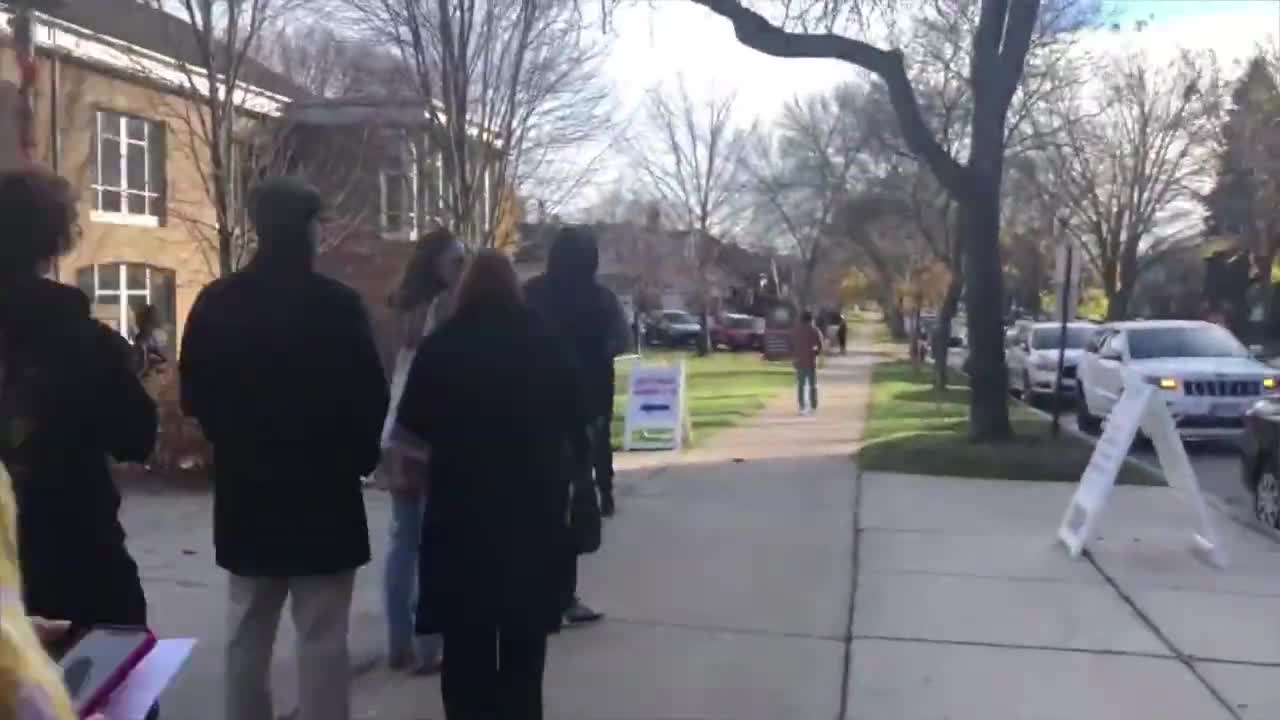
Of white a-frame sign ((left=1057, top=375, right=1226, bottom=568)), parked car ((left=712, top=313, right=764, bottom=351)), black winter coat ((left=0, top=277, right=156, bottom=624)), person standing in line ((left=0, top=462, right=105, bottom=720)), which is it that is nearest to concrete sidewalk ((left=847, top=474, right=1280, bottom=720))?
white a-frame sign ((left=1057, top=375, right=1226, bottom=568))

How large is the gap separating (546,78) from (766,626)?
1420cm

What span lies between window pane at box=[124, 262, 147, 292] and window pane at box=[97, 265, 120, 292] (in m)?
0.19

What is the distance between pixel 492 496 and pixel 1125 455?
6.05 m

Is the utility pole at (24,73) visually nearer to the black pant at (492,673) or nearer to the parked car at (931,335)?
the black pant at (492,673)

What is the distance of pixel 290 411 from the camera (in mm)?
4461

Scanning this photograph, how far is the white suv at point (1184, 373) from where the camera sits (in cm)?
1809

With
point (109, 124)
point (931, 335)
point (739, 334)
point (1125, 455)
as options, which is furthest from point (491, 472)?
point (739, 334)

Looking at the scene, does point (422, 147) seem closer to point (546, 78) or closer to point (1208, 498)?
point (546, 78)

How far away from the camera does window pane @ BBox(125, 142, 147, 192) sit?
27188 millimetres

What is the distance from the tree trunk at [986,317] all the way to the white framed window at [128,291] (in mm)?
15427

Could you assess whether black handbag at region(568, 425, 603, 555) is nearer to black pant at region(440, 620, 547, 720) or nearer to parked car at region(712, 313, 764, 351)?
black pant at region(440, 620, 547, 720)

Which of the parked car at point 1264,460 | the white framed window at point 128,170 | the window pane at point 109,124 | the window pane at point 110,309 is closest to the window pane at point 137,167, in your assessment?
the white framed window at point 128,170

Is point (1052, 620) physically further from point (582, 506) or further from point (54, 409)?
point (54, 409)

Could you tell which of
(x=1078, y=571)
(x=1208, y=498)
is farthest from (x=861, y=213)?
(x=1078, y=571)
